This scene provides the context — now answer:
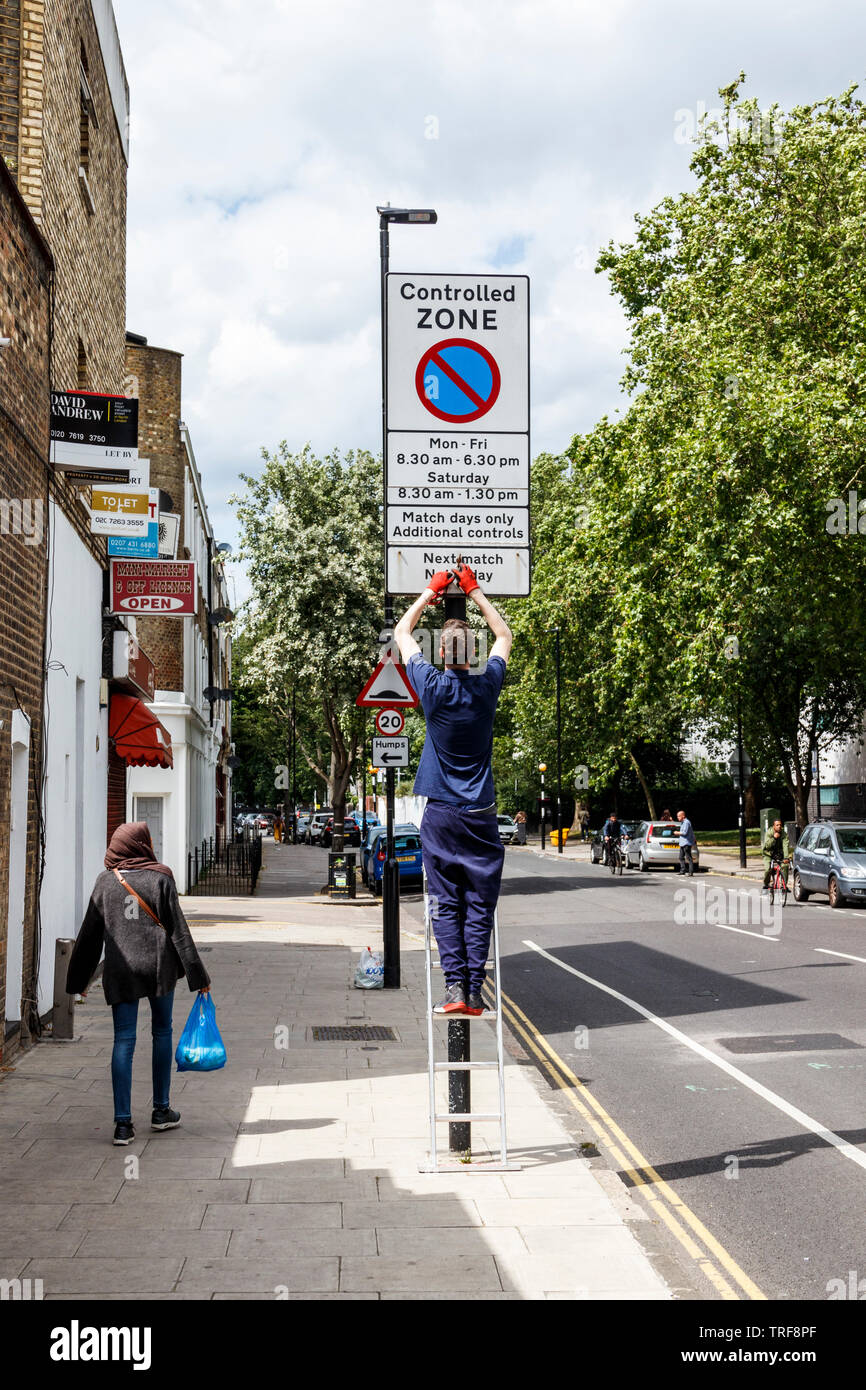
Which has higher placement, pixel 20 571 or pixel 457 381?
pixel 457 381

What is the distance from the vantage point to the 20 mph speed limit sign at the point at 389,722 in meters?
15.6

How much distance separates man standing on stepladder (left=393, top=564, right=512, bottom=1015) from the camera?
260 inches

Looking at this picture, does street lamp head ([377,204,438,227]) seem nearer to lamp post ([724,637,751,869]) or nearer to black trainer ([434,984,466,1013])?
black trainer ([434,984,466,1013])

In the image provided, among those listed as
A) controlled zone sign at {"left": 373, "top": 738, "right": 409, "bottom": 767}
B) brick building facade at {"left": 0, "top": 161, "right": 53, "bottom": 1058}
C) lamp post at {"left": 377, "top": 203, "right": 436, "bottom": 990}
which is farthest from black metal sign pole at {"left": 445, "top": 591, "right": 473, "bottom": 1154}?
controlled zone sign at {"left": 373, "top": 738, "right": 409, "bottom": 767}

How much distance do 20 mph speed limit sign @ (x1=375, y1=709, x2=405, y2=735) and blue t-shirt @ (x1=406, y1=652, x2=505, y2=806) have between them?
8752mm

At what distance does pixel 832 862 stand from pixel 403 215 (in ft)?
52.4

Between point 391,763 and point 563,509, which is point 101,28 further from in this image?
point 563,509

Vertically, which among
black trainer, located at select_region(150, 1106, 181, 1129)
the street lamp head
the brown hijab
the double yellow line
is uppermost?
the street lamp head

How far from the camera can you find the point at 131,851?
25.2 ft

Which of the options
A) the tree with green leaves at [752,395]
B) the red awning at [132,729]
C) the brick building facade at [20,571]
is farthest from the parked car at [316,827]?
the brick building facade at [20,571]

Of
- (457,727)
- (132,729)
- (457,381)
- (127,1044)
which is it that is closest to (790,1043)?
(457,727)

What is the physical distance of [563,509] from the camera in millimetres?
55406

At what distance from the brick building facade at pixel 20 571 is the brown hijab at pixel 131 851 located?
1.76 meters

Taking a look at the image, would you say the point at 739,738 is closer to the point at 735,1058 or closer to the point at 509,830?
the point at 735,1058
